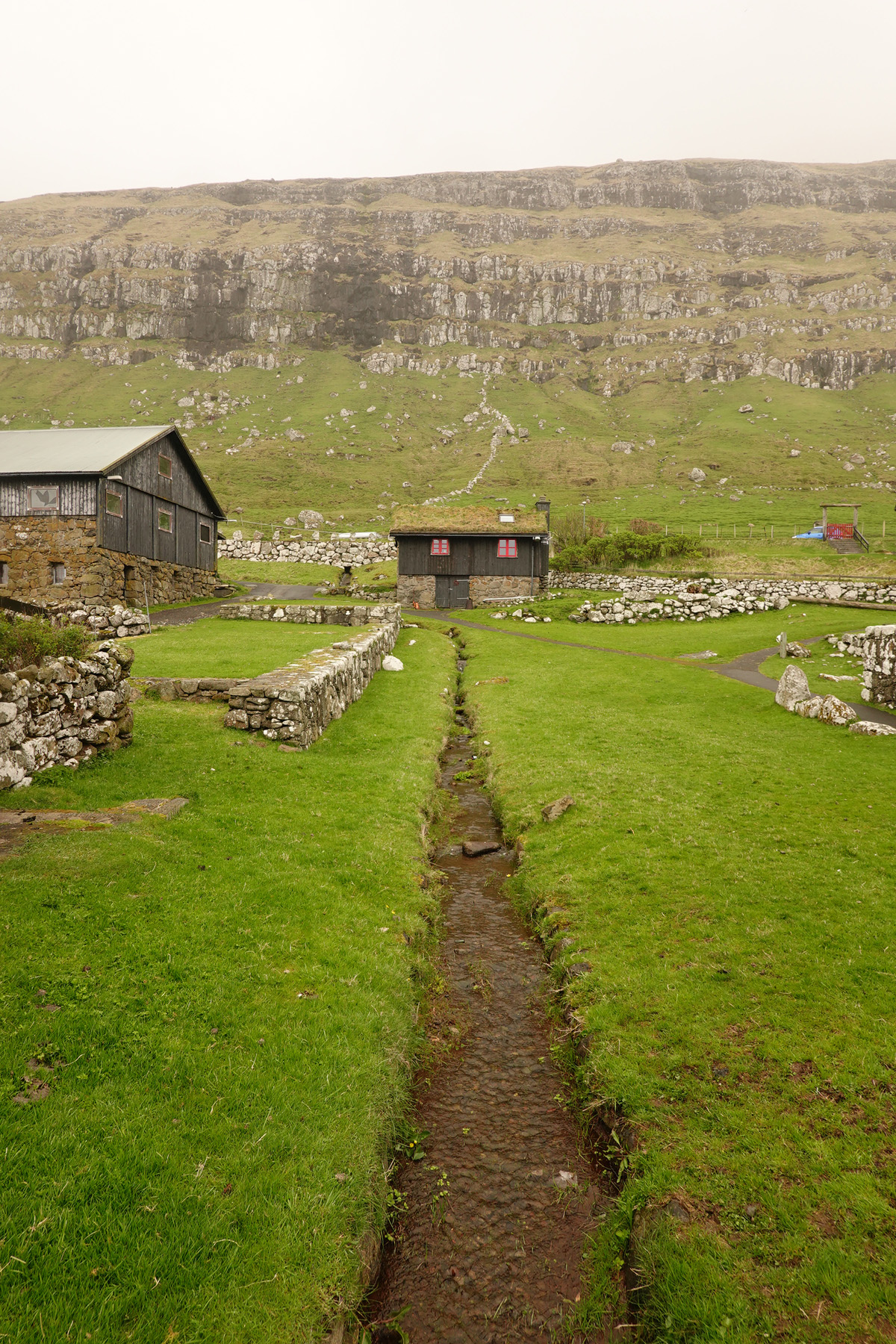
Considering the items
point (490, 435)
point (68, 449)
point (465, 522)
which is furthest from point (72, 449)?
point (490, 435)

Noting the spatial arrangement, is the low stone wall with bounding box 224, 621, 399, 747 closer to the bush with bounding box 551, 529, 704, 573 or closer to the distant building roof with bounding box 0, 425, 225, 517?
the distant building roof with bounding box 0, 425, 225, 517

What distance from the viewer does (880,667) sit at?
21188 mm

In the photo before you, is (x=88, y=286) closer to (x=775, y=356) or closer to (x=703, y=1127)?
(x=775, y=356)

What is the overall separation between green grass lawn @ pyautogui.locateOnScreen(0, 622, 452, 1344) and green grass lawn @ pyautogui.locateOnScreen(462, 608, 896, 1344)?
2497 mm

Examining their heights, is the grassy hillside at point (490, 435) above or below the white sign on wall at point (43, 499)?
above

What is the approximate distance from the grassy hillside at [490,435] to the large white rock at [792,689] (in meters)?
52.5

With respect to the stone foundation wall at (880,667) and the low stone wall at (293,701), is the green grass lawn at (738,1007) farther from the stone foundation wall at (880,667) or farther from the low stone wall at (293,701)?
the low stone wall at (293,701)

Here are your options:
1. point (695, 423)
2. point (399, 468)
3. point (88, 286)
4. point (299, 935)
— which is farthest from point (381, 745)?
point (88, 286)

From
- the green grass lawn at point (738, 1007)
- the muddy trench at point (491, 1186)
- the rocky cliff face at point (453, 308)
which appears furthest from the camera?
the rocky cliff face at point (453, 308)

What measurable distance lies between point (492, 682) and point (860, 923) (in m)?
19.2

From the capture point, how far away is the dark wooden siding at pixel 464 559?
192 ft

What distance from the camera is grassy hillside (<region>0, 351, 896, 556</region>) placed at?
92.4 m

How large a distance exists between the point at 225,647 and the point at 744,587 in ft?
137

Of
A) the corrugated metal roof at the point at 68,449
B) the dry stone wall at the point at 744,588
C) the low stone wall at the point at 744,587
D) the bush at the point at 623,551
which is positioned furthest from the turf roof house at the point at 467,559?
the corrugated metal roof at the point at 68,449
